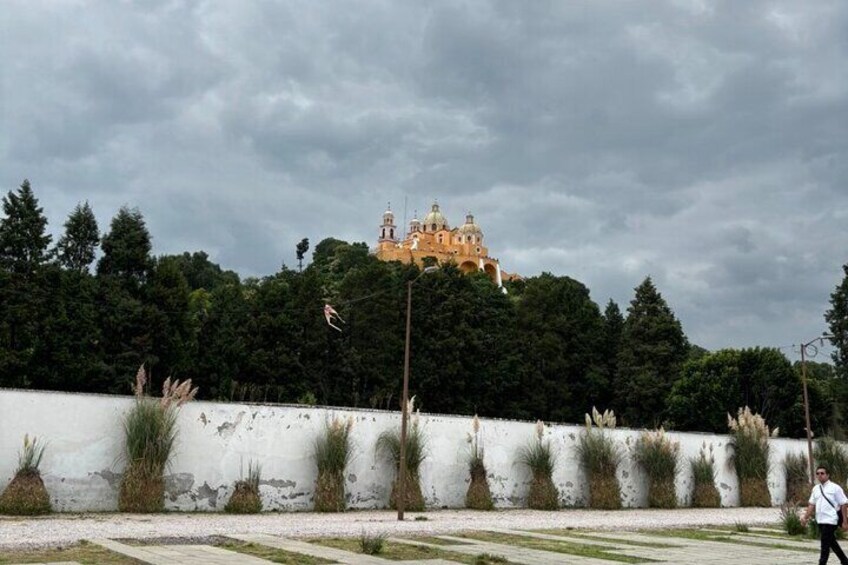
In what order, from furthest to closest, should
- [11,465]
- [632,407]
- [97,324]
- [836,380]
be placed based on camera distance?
[632,407], [836,380], [97,324], [11,465]

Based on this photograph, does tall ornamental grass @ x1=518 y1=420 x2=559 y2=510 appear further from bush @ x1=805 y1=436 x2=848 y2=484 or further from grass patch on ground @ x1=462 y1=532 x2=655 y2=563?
bush @ x1=805 y1=436 x2=848 y2=484

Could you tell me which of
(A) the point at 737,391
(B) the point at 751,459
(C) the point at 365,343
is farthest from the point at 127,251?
(A) the point at 737,391

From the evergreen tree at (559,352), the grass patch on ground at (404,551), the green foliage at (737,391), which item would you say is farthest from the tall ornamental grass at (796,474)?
the evergreen tree at (559,352)

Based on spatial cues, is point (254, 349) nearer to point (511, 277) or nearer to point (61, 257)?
point (61, 257)

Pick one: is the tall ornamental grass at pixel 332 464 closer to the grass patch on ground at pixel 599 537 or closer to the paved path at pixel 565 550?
the paved path at pixel 565 550

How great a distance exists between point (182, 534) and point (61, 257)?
1070 inches

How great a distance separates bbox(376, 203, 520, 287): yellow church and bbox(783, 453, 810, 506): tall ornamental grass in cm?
8382

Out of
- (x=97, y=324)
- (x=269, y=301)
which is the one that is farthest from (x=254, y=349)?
(x=97, y=324)

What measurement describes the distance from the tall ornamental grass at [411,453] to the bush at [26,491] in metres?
6.66

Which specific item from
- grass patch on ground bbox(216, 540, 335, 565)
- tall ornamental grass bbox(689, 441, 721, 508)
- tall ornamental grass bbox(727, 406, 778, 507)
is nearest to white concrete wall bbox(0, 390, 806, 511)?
tall ornamental grass bbox(689, 441, 721, 508)

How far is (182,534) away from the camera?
10453mm

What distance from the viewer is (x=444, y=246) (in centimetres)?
11750

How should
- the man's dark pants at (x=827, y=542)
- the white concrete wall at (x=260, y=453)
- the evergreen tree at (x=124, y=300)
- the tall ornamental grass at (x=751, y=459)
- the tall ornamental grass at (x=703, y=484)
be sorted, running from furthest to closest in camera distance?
1. the evergreen tree at (x=124, y=300)
2. the tall ornamental grass at (x=751, y=459)
3. the tall ornamental grass at (x=703, y=484)
4. the white concrete wall at (x=260, y=453)
5. the man's dark pants at (x=827, y=542)

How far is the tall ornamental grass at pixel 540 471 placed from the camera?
18.6 metres
